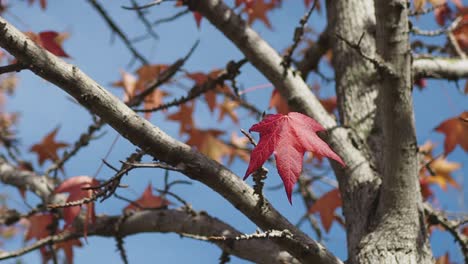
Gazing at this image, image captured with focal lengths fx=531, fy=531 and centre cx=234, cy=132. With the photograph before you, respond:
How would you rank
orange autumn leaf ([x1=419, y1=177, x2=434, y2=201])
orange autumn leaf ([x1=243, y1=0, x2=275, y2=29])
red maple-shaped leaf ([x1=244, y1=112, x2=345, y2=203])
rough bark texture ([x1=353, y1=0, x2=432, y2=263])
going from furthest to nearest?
orange autumn leaf ([x1=243, y1=0, x2=275, y2=29]), orange autumn leaf ([x1=419, y1=177, x2=434, y2=201]), rough bark texture ([x1=353, y1=0, x2=432, y2=263]), red maple-shaped leaf ([x1=244, y1=112, x2=345, y2=203])

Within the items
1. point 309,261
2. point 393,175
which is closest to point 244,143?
point 393,175

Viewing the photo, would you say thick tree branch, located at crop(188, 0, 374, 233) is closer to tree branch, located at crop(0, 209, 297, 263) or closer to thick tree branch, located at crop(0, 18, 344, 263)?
tree branch, located at crop(0, 209, 297, 263)

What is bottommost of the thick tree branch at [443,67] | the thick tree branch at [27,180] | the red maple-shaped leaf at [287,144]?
the red maple-shaped leaf at [287,144]

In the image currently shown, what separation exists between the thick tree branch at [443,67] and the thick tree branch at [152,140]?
1136mm

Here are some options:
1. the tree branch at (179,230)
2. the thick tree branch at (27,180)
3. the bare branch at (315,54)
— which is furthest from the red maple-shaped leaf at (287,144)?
the thick tree branch at (27,180)

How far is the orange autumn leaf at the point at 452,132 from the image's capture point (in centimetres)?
218

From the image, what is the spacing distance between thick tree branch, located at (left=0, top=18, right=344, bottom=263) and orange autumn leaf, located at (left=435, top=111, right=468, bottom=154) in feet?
3.54

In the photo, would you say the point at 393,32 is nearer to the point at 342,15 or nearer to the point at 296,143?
the point at 296,143

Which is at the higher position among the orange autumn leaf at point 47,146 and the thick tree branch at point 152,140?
the orange autumn leaf at point 47,146

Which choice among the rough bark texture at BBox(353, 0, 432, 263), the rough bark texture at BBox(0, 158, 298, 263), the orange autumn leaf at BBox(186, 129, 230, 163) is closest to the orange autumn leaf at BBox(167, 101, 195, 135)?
the orange autumn leaf at BBox(186, 129, 230, 163)

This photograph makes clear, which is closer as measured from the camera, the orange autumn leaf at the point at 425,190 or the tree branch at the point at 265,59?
the tree branch at the point at 265,59

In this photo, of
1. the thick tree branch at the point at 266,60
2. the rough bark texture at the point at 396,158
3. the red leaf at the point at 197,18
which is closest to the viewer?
the rough bark texture at the point at 396,158

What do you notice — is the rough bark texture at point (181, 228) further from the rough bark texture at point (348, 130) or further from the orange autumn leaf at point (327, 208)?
the orange autumn leaf at point (327, 208)

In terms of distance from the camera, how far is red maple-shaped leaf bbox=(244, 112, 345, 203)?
1057mm
